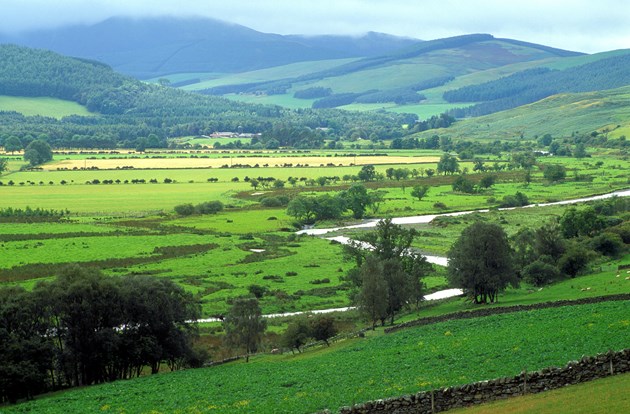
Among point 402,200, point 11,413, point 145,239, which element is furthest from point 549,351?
point 402,200

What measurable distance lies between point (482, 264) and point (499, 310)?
8840mm

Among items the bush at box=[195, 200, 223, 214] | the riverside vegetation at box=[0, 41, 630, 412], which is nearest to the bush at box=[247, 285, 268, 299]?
the riverside vegetation at box=[0, 41, 630, 412]

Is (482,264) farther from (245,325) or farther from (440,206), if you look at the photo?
(440,206)

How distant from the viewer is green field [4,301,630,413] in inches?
1270

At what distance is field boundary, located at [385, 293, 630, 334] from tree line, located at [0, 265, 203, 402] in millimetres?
12234

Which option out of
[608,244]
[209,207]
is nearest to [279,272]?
[608,244]

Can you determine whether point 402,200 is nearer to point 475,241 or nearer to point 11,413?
point 475,241

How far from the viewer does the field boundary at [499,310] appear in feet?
153

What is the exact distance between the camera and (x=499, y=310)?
49.8 m

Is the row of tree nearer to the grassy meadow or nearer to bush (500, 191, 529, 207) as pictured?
the grassy meadow

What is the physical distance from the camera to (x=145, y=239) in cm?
9919

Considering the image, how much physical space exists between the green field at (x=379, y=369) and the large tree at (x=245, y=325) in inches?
214

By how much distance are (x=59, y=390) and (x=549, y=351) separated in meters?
24.3

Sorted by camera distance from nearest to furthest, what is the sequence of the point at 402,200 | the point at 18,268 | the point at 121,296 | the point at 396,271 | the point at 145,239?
the point at 121,296 < the point at 396,271 < the point at 18,268 < the point at 145,239 < the point at 402,200
